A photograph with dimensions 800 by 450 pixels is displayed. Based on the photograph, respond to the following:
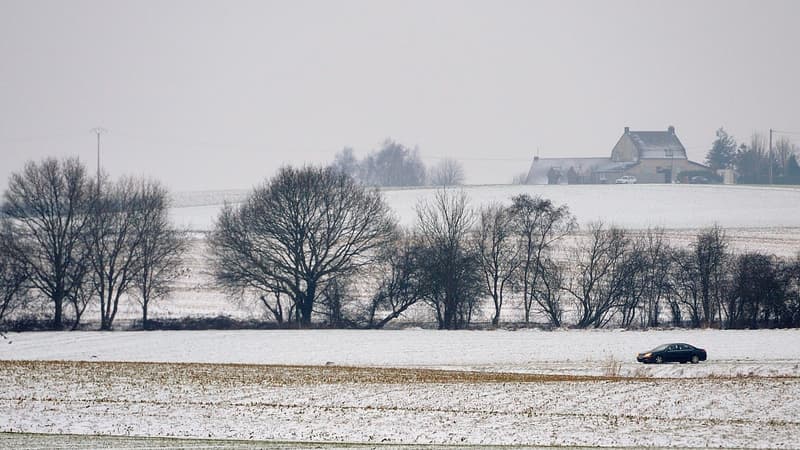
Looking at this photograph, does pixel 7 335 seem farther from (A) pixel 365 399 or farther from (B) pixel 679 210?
(B) pixel 679 210

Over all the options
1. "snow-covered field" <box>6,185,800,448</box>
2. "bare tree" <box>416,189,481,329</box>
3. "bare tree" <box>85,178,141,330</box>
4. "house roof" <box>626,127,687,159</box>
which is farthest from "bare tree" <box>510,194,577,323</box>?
"house roof" <box>626,127,687,159</box>

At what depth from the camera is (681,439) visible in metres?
21.8

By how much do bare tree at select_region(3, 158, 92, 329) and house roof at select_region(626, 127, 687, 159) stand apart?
14585 centimetres

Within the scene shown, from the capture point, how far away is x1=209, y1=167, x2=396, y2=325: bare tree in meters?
62.0

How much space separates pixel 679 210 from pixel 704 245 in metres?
54.0

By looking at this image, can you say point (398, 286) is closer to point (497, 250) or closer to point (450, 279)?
point (450, 279)

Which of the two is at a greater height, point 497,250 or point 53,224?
point 53,224

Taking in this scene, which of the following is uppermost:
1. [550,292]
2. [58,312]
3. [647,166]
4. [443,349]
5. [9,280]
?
[647,166]

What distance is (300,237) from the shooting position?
6334 cm

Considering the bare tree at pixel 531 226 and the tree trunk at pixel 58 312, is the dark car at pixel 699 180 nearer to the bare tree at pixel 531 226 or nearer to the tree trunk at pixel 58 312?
the bare tree at pixel 531 226

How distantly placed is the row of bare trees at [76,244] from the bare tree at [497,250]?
22692 mm

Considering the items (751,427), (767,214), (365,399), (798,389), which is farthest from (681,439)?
(767,214)

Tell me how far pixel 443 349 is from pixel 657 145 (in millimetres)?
159333

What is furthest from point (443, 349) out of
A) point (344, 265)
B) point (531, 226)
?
point (531, 226)
